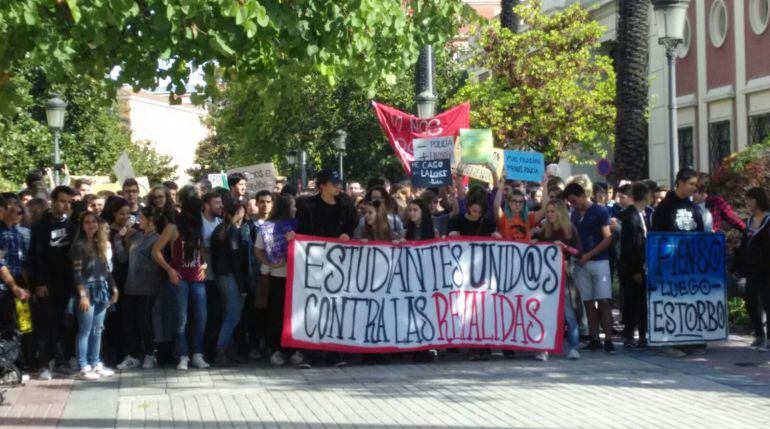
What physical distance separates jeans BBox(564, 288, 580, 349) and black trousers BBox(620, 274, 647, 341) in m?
0.73

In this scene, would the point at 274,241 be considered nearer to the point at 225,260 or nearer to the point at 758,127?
the point at 225,260

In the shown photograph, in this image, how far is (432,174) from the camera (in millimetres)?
16141

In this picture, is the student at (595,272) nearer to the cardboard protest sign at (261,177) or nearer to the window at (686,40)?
the cardboard protest sign at (261,177)

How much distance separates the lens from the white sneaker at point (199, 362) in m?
13.0

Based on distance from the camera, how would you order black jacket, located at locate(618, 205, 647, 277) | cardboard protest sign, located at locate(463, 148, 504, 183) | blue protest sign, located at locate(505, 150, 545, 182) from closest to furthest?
black jacket, located at locate(618, 205, 647, 277) < blue protest sign, located at locate(505, 150, 545, 182) < cardboard protest sign, located at locate(463, 148, 504, 183)

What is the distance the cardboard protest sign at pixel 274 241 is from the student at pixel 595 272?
3.02 metres

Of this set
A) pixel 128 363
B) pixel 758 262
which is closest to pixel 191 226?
pixel 128 363

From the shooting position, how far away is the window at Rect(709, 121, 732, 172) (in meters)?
32.3

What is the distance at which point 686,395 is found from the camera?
10.6m

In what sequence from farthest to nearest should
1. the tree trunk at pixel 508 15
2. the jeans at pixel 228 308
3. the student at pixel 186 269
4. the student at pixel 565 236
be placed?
1. the tree trunk at pixel 508 15
2. the student at pixel 565 236
3. the jeans at pixel 228 308
4. the student at pixel 186 269

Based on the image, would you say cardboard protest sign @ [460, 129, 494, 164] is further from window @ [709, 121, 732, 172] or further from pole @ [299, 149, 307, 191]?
pole @ [299, 149, 307, 191]

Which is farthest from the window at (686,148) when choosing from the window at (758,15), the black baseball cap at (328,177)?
the black baseball cap at (328,177)

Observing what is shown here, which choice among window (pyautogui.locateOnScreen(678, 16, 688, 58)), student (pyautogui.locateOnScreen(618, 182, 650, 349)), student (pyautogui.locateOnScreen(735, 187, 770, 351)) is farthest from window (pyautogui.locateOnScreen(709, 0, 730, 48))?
student (pyautogui.locateOnScreen(618, 182, 650, 349))

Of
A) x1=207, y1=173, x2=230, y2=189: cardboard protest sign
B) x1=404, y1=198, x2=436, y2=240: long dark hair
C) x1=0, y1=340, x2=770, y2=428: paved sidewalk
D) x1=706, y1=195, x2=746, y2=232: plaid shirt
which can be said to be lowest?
x1=0, y1=340, x2=770, y2=428: paved sidewalk
